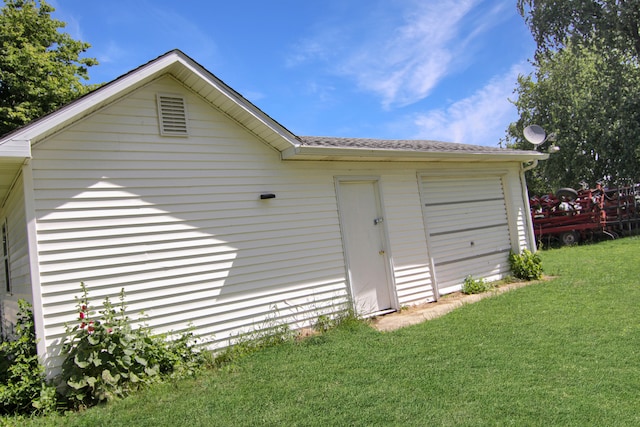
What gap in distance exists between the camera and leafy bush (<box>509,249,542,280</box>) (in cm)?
879

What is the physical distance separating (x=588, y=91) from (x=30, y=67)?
2580 centimetres

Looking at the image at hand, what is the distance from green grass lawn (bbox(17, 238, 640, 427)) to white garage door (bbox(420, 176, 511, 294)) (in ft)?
7.07

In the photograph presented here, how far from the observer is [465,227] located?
8688 millimetres

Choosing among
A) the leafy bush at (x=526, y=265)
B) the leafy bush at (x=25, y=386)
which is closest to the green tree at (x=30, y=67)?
the leafy bush at (x=25, y=386)

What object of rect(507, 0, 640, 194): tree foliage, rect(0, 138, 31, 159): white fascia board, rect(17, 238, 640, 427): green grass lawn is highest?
rect(507, 0, 640, 194): tree foliage

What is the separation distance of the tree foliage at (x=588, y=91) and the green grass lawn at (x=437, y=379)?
12.9 m

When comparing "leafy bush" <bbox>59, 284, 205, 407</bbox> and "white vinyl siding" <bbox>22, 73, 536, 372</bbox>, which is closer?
"leafy bush" <bbox>59, 284, 205, 407</bbox>

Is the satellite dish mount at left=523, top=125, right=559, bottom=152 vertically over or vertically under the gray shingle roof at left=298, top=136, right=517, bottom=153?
over

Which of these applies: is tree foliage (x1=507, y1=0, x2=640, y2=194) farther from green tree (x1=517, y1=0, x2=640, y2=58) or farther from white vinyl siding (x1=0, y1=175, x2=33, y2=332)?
white vinyl siding (x1=0, y1=175, x2=33, y2=332)

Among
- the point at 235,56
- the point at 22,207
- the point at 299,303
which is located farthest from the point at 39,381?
the point at 235,56

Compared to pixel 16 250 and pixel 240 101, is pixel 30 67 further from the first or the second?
pixel 240 101


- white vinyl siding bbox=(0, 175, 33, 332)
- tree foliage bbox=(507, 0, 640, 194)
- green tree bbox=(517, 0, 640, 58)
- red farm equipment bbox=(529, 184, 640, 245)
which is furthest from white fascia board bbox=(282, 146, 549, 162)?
green tree bbox=(517, 0, 640, 58)

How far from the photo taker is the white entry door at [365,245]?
6.83 m

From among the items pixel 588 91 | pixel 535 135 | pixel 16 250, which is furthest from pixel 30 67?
pixel 588 91
